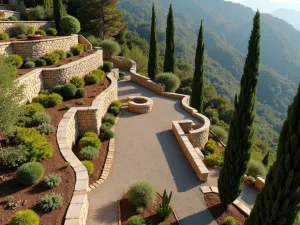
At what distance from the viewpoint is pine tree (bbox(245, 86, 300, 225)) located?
520cm

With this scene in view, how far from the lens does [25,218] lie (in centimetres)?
614

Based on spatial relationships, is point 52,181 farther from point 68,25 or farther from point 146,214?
point 68,25

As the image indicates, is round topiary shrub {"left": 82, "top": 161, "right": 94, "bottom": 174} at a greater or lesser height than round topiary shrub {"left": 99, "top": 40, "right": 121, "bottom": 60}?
lesser

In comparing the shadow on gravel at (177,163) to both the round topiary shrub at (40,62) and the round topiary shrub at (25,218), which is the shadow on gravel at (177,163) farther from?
the round topiary shrub at (40,62)

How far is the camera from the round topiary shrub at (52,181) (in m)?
7.62

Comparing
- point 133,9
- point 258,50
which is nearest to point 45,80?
point 258,50

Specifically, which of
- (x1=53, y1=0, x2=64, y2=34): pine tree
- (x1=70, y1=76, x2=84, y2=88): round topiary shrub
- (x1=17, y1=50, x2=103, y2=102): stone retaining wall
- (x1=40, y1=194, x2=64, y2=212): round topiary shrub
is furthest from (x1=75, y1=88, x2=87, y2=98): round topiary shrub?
(x1=53, y1=0, x2=64, y2=34): pine tree

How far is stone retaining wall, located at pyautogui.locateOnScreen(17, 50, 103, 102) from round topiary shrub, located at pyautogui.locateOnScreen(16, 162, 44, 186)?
5326 millimetres

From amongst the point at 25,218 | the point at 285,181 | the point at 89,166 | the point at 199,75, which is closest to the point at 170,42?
the point at 199,75

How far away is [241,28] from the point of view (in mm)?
195125

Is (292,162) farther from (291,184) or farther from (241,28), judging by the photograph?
(241,28)

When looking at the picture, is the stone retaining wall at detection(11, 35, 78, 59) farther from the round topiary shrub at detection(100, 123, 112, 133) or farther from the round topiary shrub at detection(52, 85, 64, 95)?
the round topiary shrub at detection(100, 123, 112, 133)

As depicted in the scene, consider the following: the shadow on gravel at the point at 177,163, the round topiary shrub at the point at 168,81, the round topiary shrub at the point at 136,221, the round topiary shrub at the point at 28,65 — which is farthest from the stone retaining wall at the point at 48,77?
the round topiary shrub at the point at 136,221

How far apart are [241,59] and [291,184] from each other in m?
138
